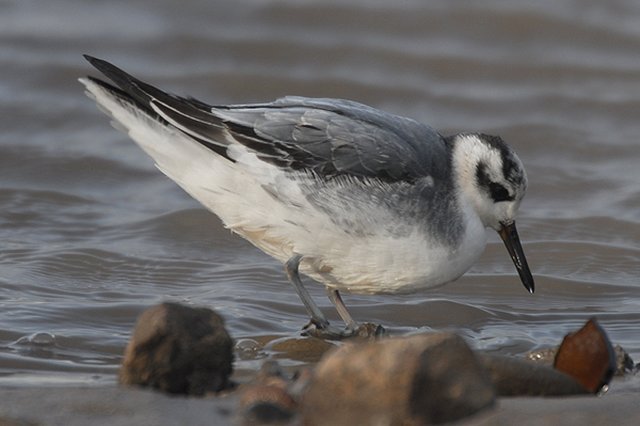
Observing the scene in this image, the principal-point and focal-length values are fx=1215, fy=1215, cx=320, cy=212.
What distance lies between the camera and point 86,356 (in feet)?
21.0

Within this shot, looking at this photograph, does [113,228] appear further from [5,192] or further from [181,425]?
[181,425]

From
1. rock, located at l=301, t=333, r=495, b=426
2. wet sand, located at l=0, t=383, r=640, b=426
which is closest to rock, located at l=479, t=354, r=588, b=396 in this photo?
wet sand, located at l=0, t=383, r=640, b=426

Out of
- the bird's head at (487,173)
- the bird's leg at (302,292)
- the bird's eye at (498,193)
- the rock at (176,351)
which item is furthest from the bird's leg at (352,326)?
the rock at (176,351)

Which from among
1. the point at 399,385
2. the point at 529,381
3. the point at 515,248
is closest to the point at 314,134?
the point at 515,248

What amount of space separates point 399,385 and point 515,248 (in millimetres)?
3412

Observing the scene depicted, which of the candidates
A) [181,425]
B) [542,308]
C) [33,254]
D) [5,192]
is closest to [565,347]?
[181,425]

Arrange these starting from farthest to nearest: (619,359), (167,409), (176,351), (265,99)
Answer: (265,99), (619,359), (176,351), (167,409)

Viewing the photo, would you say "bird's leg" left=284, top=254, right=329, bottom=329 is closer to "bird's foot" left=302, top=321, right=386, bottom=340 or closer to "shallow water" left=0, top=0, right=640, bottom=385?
"bird's foot" left=302, top=321, right=386, bottom=340

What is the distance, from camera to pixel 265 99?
11953 millimetres

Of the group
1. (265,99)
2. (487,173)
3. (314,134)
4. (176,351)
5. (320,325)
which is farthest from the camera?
(265,99)

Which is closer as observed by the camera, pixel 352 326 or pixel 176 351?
pixel 176 351

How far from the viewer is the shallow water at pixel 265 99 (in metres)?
7.25

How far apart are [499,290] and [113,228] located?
2.93m

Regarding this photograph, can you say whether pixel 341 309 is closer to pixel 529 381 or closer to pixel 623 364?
pixel 623 364
